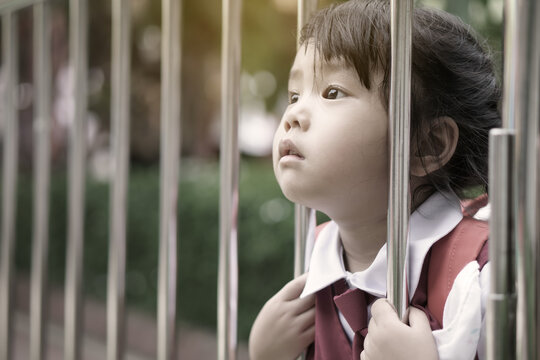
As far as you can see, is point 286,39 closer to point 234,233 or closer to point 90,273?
point 90,273

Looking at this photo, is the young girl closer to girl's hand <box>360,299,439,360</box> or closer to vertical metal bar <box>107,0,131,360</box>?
girl's hand <box>360,299,439,360</box>

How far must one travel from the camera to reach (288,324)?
3.54 feet

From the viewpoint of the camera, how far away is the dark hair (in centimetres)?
95

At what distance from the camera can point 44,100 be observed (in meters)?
1.56

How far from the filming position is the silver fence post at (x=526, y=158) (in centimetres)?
69

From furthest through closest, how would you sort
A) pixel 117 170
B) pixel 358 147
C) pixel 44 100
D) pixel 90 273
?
1. pixel 90 273
2. pixel 44 100
3. pixel 117 170
4. pixel 358 147

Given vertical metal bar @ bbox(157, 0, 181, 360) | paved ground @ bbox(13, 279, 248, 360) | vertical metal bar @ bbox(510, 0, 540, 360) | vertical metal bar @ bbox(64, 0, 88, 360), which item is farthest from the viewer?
paved ground @ bbox(13, 279, 248, 360)

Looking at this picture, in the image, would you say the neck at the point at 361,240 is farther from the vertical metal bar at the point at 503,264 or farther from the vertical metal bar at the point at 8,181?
the vertical metal bar at the point at 8,181

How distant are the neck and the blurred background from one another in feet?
1.45

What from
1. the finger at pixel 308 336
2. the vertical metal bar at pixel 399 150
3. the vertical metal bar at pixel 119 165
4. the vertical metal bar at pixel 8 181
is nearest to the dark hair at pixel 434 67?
the vertical metal bar at pixel 399 150

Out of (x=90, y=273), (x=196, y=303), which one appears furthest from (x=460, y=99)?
(x=90, y=273)

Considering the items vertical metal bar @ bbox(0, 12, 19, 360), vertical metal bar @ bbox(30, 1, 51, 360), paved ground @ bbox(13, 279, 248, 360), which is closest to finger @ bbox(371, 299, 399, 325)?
vertical metal bar @ bbox(30, 1, 51, 360)

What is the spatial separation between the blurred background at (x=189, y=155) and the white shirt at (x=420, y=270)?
39 centimetres

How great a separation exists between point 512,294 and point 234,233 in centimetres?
54
